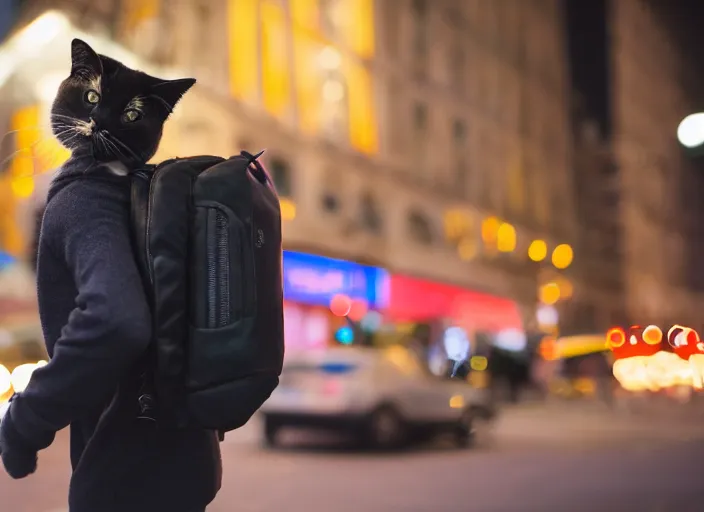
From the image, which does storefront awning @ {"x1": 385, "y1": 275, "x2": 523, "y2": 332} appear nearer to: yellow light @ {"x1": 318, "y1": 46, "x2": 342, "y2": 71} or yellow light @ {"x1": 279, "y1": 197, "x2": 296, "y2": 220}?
yellow light @ {"x1": 279, "y1": 197, "x2": 296, "y2": 220}

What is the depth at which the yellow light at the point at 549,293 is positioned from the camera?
49.8 m

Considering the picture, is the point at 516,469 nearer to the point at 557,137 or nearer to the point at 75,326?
the point at 75,326

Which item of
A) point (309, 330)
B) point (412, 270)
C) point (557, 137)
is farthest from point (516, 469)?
point (557, 137)

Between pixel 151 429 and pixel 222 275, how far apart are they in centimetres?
37

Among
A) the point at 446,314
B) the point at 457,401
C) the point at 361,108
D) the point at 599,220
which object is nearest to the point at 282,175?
the point at 361,108

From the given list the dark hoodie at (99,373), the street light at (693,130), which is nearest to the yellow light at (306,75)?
the street light at (693,130)

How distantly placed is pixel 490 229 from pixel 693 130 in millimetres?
37012

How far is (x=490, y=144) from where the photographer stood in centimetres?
4556

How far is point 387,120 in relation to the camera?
116ft

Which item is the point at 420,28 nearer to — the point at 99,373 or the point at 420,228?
the point at 420,228

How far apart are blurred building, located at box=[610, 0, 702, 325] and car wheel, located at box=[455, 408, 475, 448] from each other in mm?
57300

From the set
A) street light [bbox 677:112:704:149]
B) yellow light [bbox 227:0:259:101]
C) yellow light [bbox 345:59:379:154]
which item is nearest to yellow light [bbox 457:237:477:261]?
yellow light [bbox 345:59:379:154]

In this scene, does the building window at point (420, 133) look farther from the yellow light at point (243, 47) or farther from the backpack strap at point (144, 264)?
the backpack strap at point (144, 264)

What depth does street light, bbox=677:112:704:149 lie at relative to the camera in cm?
684
